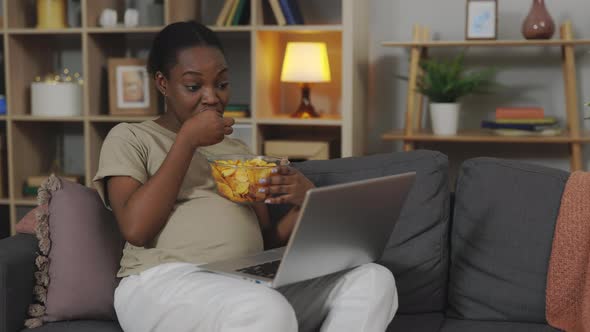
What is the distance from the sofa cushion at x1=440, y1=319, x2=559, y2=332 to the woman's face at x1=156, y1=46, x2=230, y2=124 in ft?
2.34

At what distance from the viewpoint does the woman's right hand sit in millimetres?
1639

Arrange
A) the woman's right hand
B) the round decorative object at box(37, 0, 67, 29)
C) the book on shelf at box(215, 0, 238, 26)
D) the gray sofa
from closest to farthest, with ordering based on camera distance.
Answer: the woman's right hand
the gray sofa
the book on shelf at box(215, 0, 238, 26)
the round decorative object at box(37, 0, 67, 29)

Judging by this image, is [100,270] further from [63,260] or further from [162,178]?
[162,178]

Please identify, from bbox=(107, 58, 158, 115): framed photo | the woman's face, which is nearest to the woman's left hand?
the woman's face

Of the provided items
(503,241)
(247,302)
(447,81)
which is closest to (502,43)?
(447,81)

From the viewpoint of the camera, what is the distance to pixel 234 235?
1.71 meters

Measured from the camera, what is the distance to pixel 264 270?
5.13 feet

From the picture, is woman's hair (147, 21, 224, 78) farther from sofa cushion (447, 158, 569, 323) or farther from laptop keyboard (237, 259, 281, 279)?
sofa cushion (447, 158, 569, 323)

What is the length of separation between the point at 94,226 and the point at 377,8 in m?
2.03

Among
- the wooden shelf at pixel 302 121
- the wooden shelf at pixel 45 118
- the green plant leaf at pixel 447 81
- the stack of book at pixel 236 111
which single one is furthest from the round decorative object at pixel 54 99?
the green plant leaf at pixel 447 81

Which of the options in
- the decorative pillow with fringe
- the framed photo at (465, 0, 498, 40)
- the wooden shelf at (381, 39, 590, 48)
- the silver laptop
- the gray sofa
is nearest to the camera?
the silver laptop

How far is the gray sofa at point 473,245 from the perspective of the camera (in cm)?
187

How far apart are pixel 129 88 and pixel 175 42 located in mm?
1680

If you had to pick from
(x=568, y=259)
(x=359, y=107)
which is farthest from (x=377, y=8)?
(x=568, y=259)
